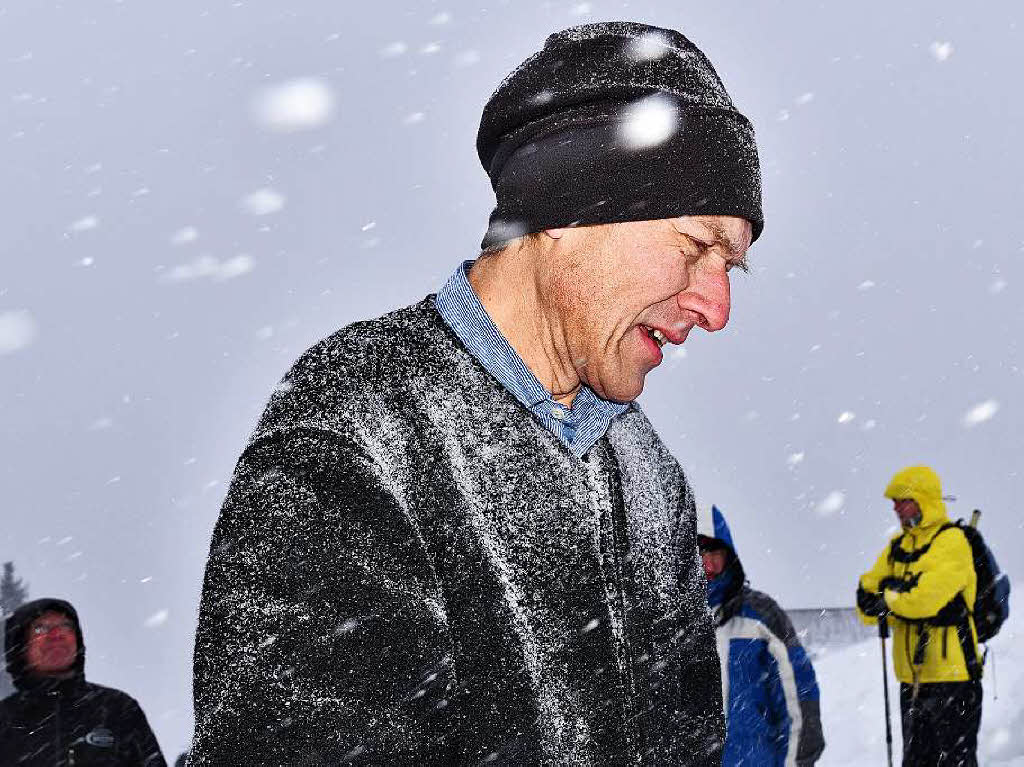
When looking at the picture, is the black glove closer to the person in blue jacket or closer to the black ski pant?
the black ski pant

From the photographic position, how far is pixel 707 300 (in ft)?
4.62

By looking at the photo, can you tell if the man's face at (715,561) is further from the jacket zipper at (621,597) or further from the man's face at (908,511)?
the jacket zipper at (621,597)

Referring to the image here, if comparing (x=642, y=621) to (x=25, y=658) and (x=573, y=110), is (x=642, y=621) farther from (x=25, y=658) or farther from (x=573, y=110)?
(x=25, y=658)

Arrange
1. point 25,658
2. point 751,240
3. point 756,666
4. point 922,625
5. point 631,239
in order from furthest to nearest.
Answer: point 922,625
point 756,666
point 25,658
point 751,240
point 631,239

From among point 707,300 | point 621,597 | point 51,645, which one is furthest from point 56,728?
point 707,300

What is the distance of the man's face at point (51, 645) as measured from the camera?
5.20m

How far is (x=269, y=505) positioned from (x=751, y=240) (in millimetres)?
745

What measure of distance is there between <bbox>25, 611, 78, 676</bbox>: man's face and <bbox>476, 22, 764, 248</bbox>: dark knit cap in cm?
443

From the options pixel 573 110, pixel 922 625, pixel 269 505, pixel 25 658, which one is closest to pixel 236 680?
pixel 269 505

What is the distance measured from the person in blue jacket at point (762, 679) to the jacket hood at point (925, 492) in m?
2.13

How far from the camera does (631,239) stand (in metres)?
1.42

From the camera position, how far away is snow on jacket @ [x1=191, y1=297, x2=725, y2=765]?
3.66 feet

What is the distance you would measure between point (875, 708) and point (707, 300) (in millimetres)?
12586

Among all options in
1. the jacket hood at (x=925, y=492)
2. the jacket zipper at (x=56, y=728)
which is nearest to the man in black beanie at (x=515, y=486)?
the jacket zipper at (x=56, y=728)
